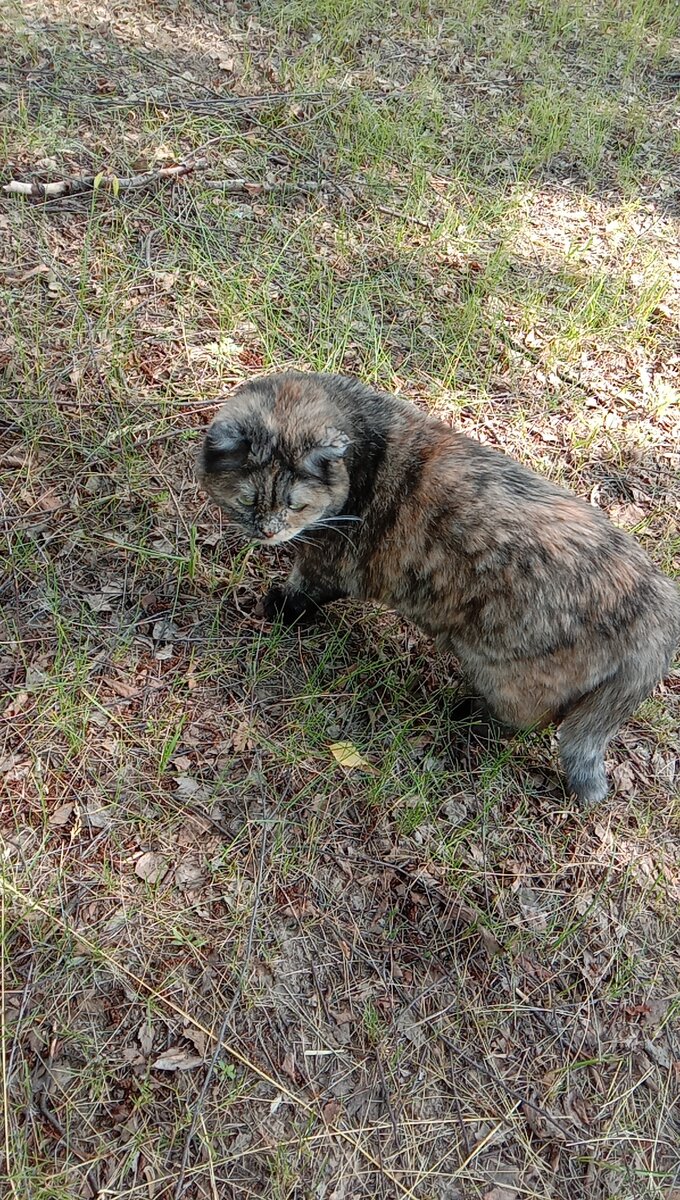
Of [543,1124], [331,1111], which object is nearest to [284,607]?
[331,1111]

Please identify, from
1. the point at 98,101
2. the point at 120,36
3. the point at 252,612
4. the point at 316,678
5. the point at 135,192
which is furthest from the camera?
the point at 120,36

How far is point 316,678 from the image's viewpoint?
313cm

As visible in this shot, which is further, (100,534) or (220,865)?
(100,534)

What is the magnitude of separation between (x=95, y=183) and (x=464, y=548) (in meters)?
2.97

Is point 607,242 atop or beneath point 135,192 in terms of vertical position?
atop

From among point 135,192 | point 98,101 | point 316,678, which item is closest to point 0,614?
point 316,678

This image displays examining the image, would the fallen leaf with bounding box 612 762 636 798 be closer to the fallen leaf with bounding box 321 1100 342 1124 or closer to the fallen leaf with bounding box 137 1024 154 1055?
the fallen leaf with bounding box 321 1100 342 1124

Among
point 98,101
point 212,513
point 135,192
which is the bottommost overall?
point 212,513

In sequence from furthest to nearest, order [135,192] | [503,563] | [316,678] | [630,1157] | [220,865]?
[135,192] < [316,678] < [503,563] < [220,865] < [630,1157]

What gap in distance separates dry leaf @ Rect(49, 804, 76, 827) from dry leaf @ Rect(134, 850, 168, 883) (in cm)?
29

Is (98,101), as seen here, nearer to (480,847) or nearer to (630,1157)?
(480,847)

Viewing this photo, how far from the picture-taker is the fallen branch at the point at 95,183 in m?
4.07

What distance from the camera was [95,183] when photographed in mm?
4027

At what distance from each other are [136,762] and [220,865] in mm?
497
